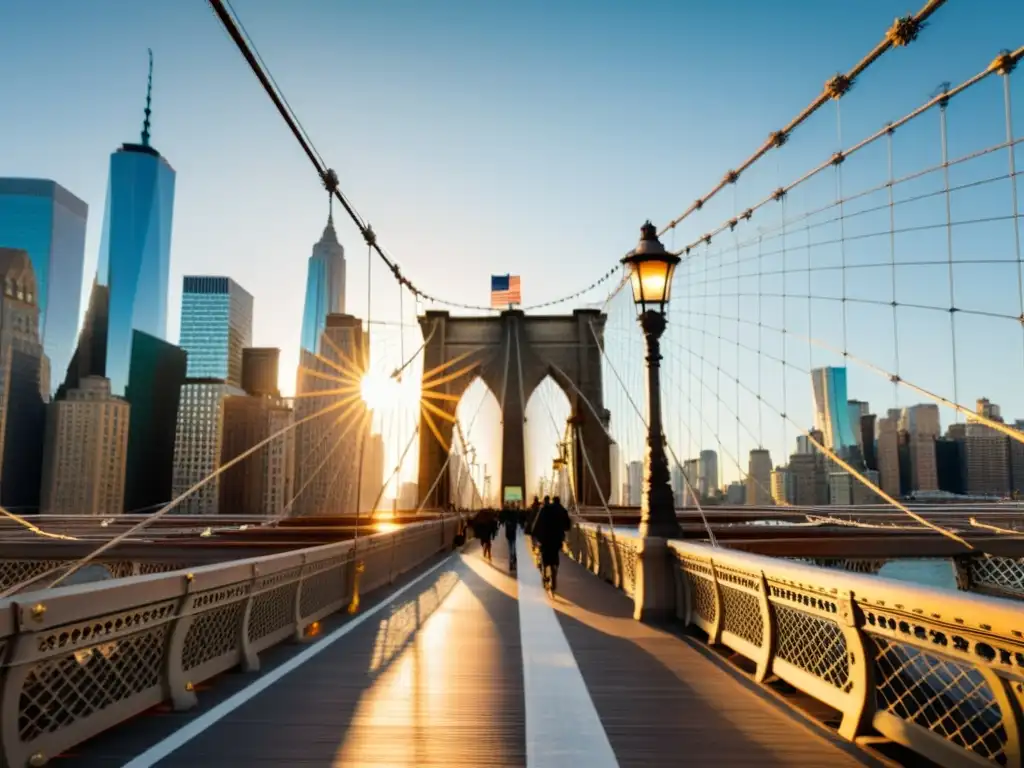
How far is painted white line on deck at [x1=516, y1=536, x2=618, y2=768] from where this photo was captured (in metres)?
4.45

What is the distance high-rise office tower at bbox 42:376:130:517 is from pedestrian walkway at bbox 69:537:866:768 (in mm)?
147236

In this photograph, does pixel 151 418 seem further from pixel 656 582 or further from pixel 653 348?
pixel 656 582

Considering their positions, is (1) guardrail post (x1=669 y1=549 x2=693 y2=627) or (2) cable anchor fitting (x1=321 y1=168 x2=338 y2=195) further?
(2) cable anchor fitting (x1=321 y1=168 x2=338 y2=195)

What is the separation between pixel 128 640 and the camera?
15.8 ft

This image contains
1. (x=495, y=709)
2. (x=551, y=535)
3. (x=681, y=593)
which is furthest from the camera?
(x=551, y=535)

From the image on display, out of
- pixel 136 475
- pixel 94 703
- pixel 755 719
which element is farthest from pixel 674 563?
pixel 136 475

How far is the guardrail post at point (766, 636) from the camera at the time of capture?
6138mm

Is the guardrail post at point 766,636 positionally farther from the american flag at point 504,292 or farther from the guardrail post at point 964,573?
the american flag at point 504,292

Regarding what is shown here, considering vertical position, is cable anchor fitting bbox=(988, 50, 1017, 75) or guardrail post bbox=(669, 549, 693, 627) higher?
cable anchor fitting bbox=(988, 50, 1017, 75)

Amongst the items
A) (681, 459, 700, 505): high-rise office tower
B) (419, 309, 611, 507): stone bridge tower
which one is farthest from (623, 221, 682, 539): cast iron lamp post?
(419, 309, 611, 507): stone bridge tower

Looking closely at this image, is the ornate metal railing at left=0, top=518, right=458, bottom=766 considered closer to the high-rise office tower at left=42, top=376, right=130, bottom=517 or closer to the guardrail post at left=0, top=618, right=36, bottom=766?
the guardrail post at left=0, top=618, right=36, bottom=766

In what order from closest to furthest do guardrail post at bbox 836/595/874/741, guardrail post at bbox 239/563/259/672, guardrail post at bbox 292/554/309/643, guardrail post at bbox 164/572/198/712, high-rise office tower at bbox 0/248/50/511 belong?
guardrail post at bbox 836/595/874/741, guardrail post at bbox 164/572/198/712, guardrail post at bbox 239/563/259/672, guardrail post at bbox 292/554/309/643, high-rise office tower at bbox 0/248/50/511

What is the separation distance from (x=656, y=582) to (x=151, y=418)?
187m

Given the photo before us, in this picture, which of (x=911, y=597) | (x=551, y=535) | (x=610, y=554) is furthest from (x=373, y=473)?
(x=911, y=597)
